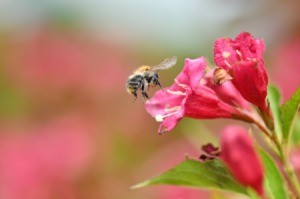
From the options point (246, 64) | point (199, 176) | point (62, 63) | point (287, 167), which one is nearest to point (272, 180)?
point (287, 167)

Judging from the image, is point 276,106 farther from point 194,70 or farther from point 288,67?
point 288,67

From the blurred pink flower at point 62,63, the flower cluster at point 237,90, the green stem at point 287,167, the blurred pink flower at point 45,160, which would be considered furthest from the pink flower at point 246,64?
the blurred pink flower at point 62,63

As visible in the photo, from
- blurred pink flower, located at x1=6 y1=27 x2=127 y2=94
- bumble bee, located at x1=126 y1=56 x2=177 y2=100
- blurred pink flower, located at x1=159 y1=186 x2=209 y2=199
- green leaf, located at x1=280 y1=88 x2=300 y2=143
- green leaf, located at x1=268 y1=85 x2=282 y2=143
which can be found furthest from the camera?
blurred pink flower, located at x1=6 y1=27 x2=127 y2=94

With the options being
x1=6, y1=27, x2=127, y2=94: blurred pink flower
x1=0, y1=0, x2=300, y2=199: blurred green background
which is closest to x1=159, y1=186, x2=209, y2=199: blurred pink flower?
x1=0, y1=0, x2=300, y2=199: blurred green background

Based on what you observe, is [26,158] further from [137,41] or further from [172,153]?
[137,41]

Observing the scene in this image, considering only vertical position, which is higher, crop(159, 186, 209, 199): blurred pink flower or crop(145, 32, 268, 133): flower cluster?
crop(159, 186, 209, 199): blurred pink flower

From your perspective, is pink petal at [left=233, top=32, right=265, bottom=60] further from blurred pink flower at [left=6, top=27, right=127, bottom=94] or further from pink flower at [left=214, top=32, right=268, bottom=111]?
blurred pink flower at [left=6, top=27, right=127, bottom=94]
